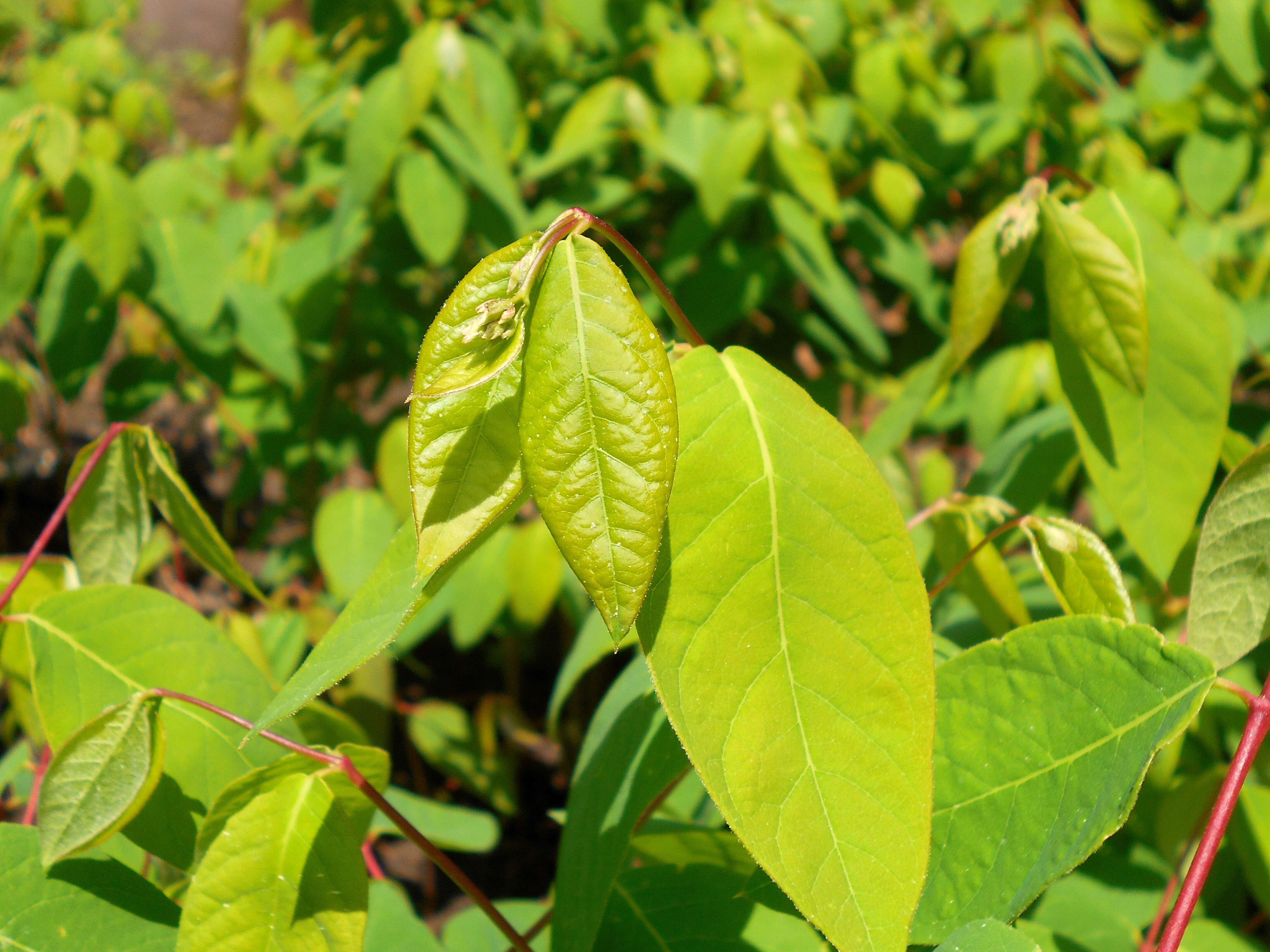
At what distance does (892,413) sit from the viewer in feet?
2.81

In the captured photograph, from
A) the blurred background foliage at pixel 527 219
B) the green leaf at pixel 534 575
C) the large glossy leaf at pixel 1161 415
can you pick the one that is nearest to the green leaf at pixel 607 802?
the large glossy leaf at pixel 1161 415

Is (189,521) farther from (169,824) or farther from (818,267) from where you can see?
(818,267)

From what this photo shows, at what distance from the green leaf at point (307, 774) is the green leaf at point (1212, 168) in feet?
5.45

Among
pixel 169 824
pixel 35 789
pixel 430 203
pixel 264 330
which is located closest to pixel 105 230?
pixel 264 330

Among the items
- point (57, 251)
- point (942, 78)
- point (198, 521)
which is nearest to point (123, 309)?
point (57, 251)

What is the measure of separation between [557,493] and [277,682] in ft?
3.03

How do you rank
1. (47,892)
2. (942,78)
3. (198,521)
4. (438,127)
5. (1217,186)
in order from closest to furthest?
A: 1. (47,892)
2. (198,521)
3. (438,127)
4. (1217,186)
5. (942,78)

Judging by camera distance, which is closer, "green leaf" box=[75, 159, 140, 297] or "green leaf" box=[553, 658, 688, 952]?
"green leaf" box=[553, 658, 688, 952]

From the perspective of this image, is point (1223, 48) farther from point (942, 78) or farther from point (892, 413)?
point (892, 413)

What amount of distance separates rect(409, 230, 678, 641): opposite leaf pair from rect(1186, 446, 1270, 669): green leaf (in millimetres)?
317

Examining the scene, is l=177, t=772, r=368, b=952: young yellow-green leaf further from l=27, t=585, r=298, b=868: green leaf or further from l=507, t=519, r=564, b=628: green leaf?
l=507, t=519, r=564, b=628: green leaf

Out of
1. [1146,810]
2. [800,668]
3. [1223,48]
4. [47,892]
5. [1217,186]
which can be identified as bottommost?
[1146,810]

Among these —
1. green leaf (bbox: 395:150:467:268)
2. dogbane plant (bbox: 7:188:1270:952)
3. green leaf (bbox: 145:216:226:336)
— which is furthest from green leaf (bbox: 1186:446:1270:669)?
green leaf (bbox: 145:216:226:336)

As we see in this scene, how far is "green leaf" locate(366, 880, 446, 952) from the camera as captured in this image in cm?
68
